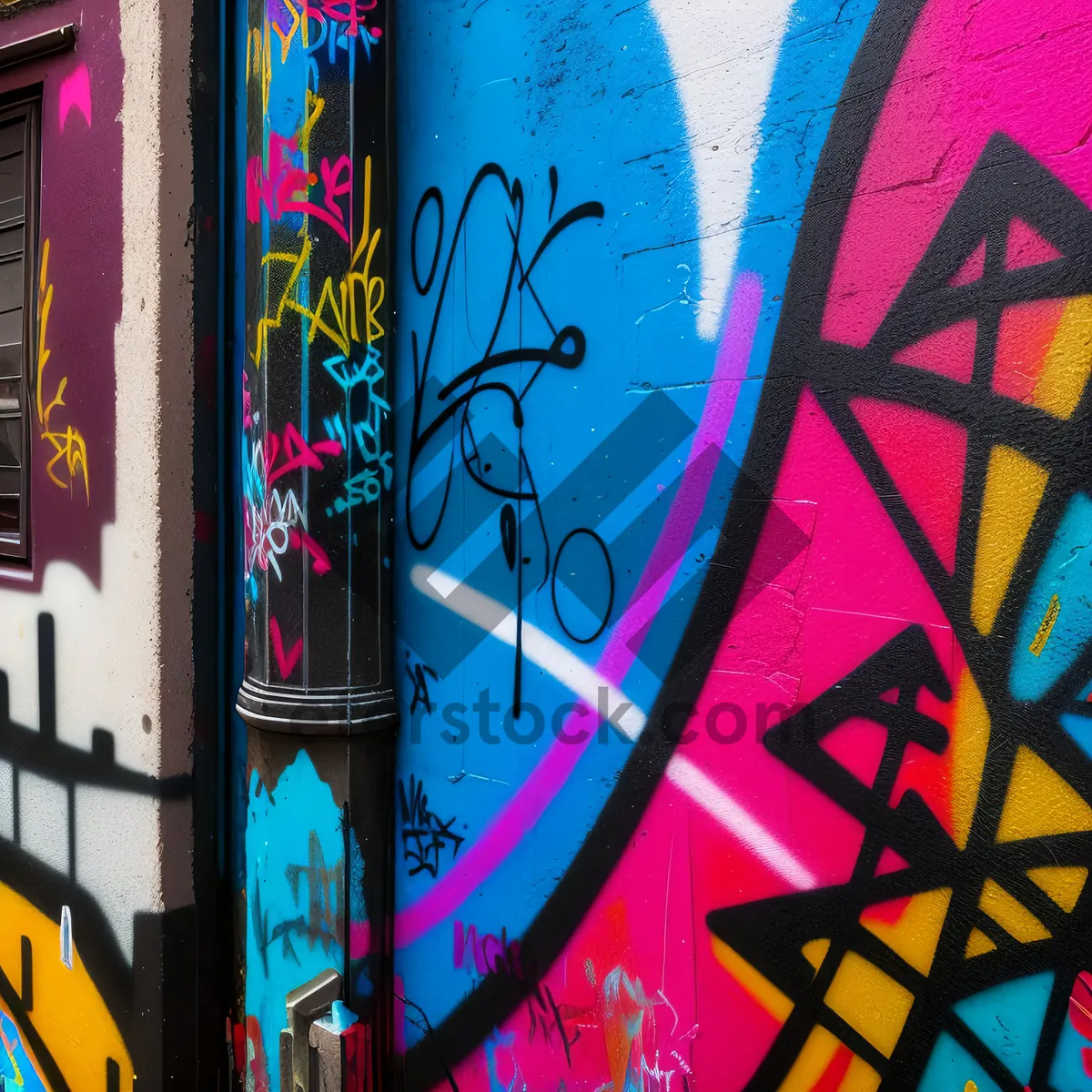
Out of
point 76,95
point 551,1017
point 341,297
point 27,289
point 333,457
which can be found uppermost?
point 76,95

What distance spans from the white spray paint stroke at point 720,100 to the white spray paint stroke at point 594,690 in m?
0.88

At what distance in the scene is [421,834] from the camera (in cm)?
241

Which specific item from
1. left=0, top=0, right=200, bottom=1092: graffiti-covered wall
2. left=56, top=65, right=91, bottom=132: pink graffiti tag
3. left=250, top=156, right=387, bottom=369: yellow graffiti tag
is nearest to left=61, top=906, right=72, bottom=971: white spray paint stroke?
left=0, top=0, right=200, bottom=1092: graffiti-covered wall

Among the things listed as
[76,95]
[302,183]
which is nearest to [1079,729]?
[302,183]

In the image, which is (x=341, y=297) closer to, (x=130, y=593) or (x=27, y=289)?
(x=130, y=593)

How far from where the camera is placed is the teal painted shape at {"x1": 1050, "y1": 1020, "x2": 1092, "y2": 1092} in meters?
1.53

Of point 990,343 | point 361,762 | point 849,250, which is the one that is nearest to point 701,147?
point 849,250

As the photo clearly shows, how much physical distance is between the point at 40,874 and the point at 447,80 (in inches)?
124

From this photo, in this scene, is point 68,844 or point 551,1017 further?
point 68,844

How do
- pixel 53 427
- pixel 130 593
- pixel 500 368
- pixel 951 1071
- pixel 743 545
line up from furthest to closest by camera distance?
pixel 53 427 < pixel 130 593 < pixel 500 368 < pixel 743 545 < pixel 951 1071

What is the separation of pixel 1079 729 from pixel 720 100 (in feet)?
4.98

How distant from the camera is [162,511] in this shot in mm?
2670

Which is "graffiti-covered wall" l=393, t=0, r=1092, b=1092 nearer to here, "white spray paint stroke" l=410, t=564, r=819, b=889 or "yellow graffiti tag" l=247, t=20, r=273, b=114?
"white spray paint stroke" l=410, t=564, r=819, b=889

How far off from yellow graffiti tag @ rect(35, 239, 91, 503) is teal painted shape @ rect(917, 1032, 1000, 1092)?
2936 mm
